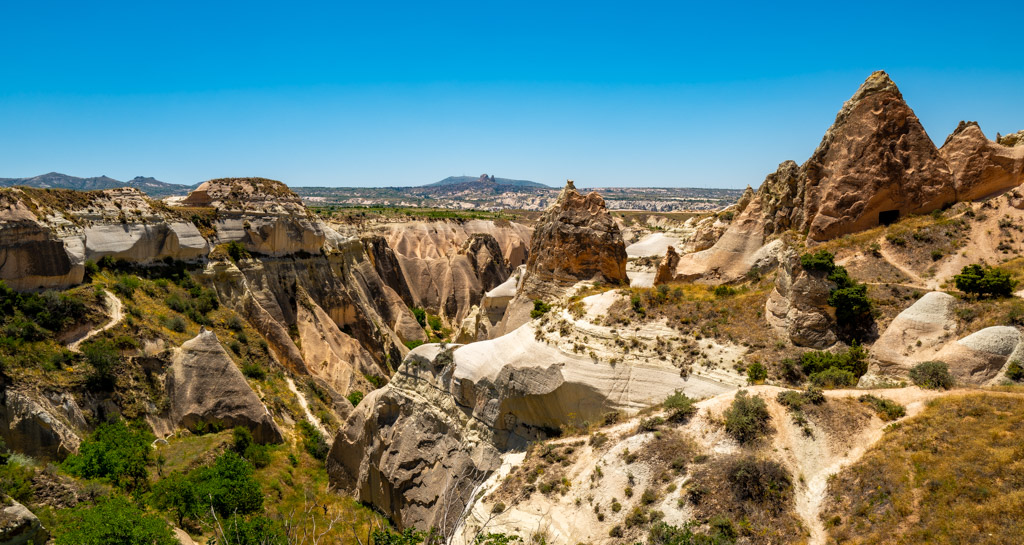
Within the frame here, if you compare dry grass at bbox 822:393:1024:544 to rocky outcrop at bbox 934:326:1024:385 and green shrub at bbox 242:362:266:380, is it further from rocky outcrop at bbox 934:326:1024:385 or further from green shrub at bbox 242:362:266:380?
green shrub at bbox 242:362:266:380

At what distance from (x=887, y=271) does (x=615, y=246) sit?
12.8 meters

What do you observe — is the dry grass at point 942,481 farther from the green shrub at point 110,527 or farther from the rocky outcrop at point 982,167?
the rocky outcrop at point 982,167

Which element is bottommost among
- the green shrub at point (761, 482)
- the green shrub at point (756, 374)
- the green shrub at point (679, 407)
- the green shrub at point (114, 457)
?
the green shrub at point (114, 457)

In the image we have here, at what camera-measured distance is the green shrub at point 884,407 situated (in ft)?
51.3

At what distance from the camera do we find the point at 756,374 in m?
19.6

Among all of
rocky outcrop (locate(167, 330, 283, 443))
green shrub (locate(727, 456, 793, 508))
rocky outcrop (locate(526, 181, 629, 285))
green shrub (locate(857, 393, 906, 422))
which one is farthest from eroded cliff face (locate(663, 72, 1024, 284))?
rocky outcrop (locate(167, 330, 283, 443))

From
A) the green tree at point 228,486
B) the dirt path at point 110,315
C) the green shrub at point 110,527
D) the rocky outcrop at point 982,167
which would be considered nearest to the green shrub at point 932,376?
the rocky outcrop at point 982,167

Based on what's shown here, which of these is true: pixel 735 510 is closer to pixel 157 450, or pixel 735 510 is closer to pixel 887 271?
pixel 887 271

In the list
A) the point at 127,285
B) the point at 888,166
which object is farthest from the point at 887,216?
the point at 127,285

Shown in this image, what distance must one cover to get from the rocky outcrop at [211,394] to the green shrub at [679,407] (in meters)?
18.4

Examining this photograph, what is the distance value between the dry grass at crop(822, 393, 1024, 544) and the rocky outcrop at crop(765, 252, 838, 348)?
603cm

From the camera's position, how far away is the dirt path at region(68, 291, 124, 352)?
24.8 meters

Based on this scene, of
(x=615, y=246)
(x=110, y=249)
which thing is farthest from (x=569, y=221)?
(x=110, y=249)

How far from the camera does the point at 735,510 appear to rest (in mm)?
14172
